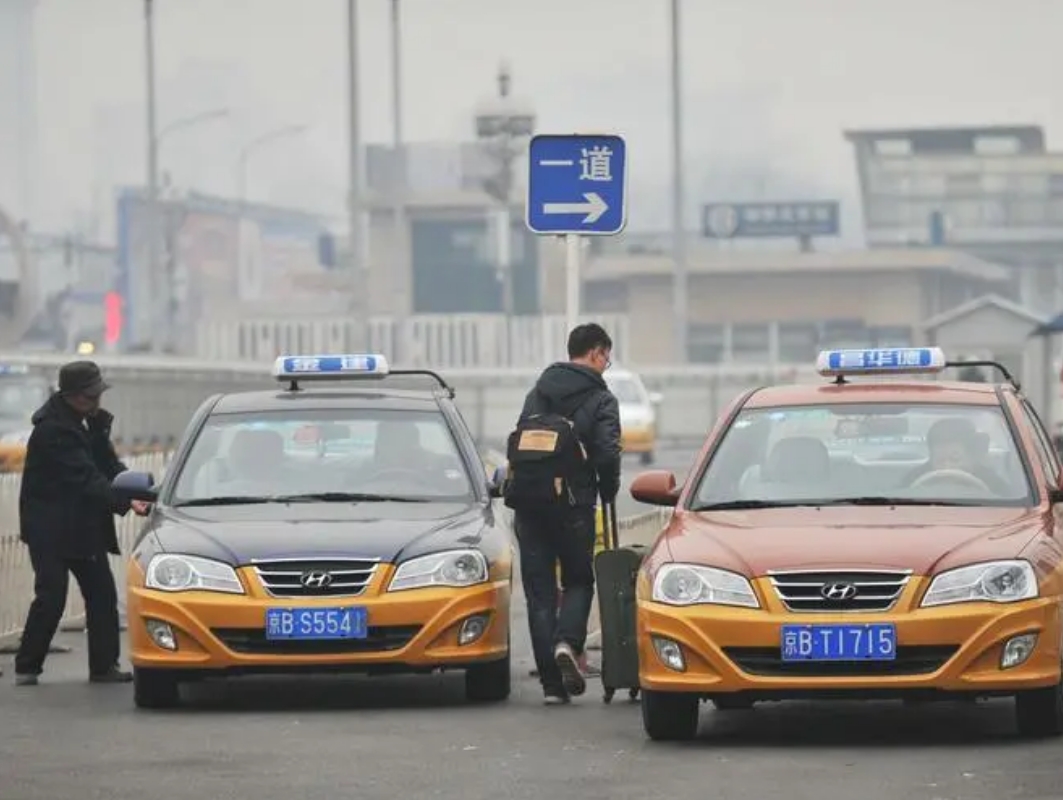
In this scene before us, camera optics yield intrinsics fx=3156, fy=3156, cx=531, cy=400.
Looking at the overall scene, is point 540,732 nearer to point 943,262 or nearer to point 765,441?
point 765,441

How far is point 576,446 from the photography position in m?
14.1

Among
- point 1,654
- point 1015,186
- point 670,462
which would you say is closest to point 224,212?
point 1015,186

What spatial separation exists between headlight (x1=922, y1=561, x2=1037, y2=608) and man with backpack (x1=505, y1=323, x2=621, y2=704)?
281cm

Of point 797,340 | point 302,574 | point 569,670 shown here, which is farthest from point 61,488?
point 797,340

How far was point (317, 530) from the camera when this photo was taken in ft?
45.2

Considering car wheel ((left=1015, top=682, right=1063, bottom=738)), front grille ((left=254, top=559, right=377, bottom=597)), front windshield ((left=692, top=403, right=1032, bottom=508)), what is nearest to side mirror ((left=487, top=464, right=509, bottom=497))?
front grille ((left=254, top=559, right=377, bottom=597))

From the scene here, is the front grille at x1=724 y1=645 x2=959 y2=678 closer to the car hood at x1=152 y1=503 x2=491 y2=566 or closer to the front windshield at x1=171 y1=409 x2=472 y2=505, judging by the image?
the car hood at x1=152 y1=503 x2=491 y2=566

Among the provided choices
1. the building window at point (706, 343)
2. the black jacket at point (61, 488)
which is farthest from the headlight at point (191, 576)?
the building window at point (706, 343)

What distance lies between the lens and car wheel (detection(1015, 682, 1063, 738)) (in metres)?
11.7

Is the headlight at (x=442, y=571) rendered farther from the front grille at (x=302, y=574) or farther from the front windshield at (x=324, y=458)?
the front windshield at (x=324, y=458)

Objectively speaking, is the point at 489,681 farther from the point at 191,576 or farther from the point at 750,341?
the point at 750,341

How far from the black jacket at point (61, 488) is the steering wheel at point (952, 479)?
14.2 feet

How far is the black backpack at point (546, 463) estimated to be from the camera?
14.0 m

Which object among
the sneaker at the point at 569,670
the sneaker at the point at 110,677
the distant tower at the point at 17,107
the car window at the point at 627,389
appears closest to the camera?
the sneaker at the point at 569,670
